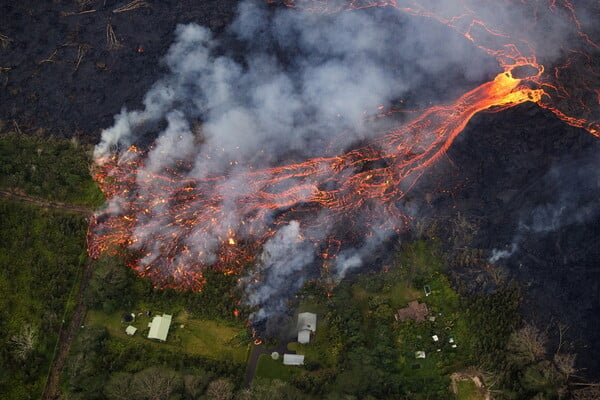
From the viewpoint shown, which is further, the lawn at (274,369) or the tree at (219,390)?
the lawn at (274,369)

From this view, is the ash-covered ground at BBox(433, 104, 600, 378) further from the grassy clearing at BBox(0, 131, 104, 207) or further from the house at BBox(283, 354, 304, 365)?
the grassy clearing at BBox(0, 131, 104, 207)

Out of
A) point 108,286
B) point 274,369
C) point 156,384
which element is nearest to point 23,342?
point 108,286

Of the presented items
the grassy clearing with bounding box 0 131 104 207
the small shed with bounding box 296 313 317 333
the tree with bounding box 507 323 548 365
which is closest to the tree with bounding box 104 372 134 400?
→ the small shed with bounding box 296 313 317 333

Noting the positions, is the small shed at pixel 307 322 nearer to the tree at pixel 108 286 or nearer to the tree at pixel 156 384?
the tree at pixel 156 384

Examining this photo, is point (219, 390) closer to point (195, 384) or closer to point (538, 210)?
point (195, 384)

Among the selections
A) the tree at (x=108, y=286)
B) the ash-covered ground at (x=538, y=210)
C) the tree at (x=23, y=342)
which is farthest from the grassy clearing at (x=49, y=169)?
the ash-covered ground at (x=538, y=210)

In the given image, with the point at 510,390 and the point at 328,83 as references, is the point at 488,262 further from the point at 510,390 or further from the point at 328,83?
the point at 328,83
